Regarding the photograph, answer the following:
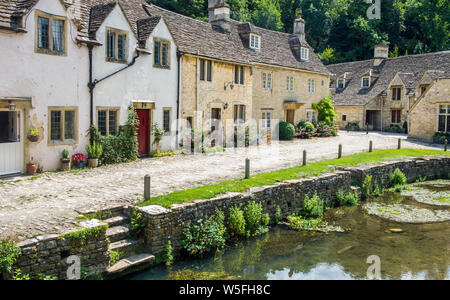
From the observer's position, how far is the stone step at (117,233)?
989 cm

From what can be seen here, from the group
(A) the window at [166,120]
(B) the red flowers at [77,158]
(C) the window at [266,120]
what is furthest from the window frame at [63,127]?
(C) the window at [266,120]

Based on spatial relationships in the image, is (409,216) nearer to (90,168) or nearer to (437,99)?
(90,168)

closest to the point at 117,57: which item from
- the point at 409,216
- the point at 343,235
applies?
the point at 343,235

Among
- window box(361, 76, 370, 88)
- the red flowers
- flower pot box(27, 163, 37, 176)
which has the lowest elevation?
flower pot box(27, 163, 37, 176)

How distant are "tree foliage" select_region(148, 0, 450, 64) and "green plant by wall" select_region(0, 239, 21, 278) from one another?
161 ft

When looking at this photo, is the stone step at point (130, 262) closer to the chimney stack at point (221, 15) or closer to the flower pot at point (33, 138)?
the flower pot at point (33, 138)

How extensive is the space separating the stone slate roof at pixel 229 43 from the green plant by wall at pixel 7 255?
53.6ft

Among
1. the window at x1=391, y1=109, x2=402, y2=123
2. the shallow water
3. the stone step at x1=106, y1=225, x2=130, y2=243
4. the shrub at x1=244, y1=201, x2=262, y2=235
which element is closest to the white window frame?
the shallow water

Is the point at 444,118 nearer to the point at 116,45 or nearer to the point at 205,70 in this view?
the point at 205,70

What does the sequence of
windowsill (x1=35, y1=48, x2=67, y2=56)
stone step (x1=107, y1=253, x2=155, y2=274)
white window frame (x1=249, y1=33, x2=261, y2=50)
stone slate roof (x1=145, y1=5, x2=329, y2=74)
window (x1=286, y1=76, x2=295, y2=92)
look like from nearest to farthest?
stone step (x1=107, y1=253, x2=155, y2=274) → windowsill (x1=35, y1=48, x2=67, y2=56) → stone slate roof (x1=145, y1=5, x2=329, y2=74) → white window frame (x1=249, y1=33, x2=261, y2=50) → window (x1=286, y1=76, x2=295, y2=92)

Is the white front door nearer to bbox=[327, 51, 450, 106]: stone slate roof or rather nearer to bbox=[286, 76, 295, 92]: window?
bbox=[286, 76, 295, 92]: window

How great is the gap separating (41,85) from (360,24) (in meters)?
54.9

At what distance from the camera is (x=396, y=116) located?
46094mm

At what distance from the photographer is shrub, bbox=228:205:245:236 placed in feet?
40.3
